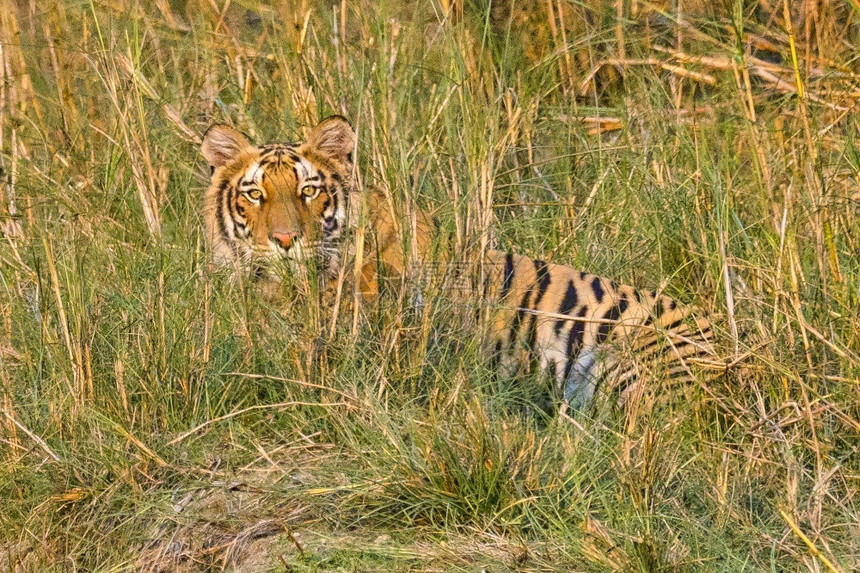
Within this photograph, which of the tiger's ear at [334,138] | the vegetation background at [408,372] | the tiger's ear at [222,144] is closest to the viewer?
the vegetation background at [408,372]

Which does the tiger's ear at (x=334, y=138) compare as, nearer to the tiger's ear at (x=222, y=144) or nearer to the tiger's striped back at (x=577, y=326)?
the tiger's ear at (x=222, y=144)

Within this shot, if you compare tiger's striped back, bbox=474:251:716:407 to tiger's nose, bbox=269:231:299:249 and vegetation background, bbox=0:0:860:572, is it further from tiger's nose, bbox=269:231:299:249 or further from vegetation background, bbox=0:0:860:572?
tiger's nose, bbox=269:231:299:249

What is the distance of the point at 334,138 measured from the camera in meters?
4.25

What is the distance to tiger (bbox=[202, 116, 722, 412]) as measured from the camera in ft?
11.6

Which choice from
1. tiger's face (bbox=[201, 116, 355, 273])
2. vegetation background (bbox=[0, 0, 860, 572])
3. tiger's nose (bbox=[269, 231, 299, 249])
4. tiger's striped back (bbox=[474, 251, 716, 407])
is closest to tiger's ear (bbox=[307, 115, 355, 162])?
tiger's face (bbox=[201, 116, 355, 273])

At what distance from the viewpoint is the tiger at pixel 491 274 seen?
139 inches

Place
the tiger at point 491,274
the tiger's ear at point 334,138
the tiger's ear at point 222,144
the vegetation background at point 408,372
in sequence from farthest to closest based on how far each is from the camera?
the tiger's ear at point 222,144, the tiger's ear at point 334,138, the tiger at point 491,274, the vegetation background at point 408,372

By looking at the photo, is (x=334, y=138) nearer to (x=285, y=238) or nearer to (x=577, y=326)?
(x=285, y=238)

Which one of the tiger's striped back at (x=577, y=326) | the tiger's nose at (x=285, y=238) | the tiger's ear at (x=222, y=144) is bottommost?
the tiger's striped back at (x=577, y=326)

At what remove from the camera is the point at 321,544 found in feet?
9.16

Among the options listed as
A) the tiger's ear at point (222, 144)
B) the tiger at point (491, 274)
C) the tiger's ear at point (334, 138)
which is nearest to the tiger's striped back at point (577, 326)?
the tiger at point (491, 274)

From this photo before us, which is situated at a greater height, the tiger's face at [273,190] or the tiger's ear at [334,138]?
the tiger's ear at [334,138]

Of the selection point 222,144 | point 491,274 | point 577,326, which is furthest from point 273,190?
point 577,326

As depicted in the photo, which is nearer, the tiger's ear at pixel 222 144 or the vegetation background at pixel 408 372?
the vegetation background at pixel 408 372
